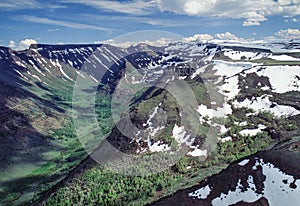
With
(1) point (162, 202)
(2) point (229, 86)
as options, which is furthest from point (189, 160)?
(2) point (229, 86)

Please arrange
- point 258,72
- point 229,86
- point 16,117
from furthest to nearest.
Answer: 1. point 16,117
2. point 258,72
3. point 229,86

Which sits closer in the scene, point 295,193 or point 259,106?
point 295,193

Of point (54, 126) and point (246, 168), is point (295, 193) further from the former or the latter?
point (54, 126)

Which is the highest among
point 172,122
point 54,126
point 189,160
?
point 172,122

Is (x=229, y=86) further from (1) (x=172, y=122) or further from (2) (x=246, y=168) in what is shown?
(2) (x=246, y=168)

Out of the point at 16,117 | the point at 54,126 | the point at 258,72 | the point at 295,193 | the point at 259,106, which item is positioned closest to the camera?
the point at 295,193

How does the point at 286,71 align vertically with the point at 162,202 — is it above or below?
above

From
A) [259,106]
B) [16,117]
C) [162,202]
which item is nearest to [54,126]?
[16,117]

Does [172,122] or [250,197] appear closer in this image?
[250,197]

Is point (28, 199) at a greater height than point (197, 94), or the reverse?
point (197, 94)
